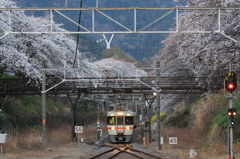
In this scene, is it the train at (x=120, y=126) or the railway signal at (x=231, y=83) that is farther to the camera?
the train at (x=120, y=126)

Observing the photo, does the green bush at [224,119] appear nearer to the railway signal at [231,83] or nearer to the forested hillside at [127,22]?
the railway signal at [231,83]

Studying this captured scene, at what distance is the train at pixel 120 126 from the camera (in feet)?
99.2

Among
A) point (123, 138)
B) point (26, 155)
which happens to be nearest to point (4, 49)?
point (26, 155)

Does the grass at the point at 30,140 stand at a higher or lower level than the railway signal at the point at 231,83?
lower

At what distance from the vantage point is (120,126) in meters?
30.2

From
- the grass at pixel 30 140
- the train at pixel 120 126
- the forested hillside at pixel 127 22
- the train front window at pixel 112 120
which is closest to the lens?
the grass at pixel 30 140

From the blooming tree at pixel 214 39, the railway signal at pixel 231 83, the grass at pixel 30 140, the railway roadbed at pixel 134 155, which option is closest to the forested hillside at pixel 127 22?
the grass at pixel 30 140

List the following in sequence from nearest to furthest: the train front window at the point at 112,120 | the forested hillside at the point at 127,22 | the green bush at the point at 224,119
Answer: the green bush at the point at 224,119
the train front window at the point at 112,120
the forested hillside at the point at 127,22

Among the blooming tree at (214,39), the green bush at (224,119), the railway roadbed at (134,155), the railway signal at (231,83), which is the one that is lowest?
the railway roadbed at (134,155)

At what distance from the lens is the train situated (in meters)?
30.2

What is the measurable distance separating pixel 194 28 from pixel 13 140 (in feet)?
40.4

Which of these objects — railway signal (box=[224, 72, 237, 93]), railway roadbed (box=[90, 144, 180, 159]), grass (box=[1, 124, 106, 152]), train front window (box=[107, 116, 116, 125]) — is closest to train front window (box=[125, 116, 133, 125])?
train front window (box=[107, 116, 116, 125])

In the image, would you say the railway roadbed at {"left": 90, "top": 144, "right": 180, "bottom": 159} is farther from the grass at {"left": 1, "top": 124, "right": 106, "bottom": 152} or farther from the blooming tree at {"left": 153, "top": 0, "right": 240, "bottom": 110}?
the blooming tree at {"left": 153, "top": 0, "right": 240, "bottom": 110}

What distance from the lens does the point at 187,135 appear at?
25906 millimetres
